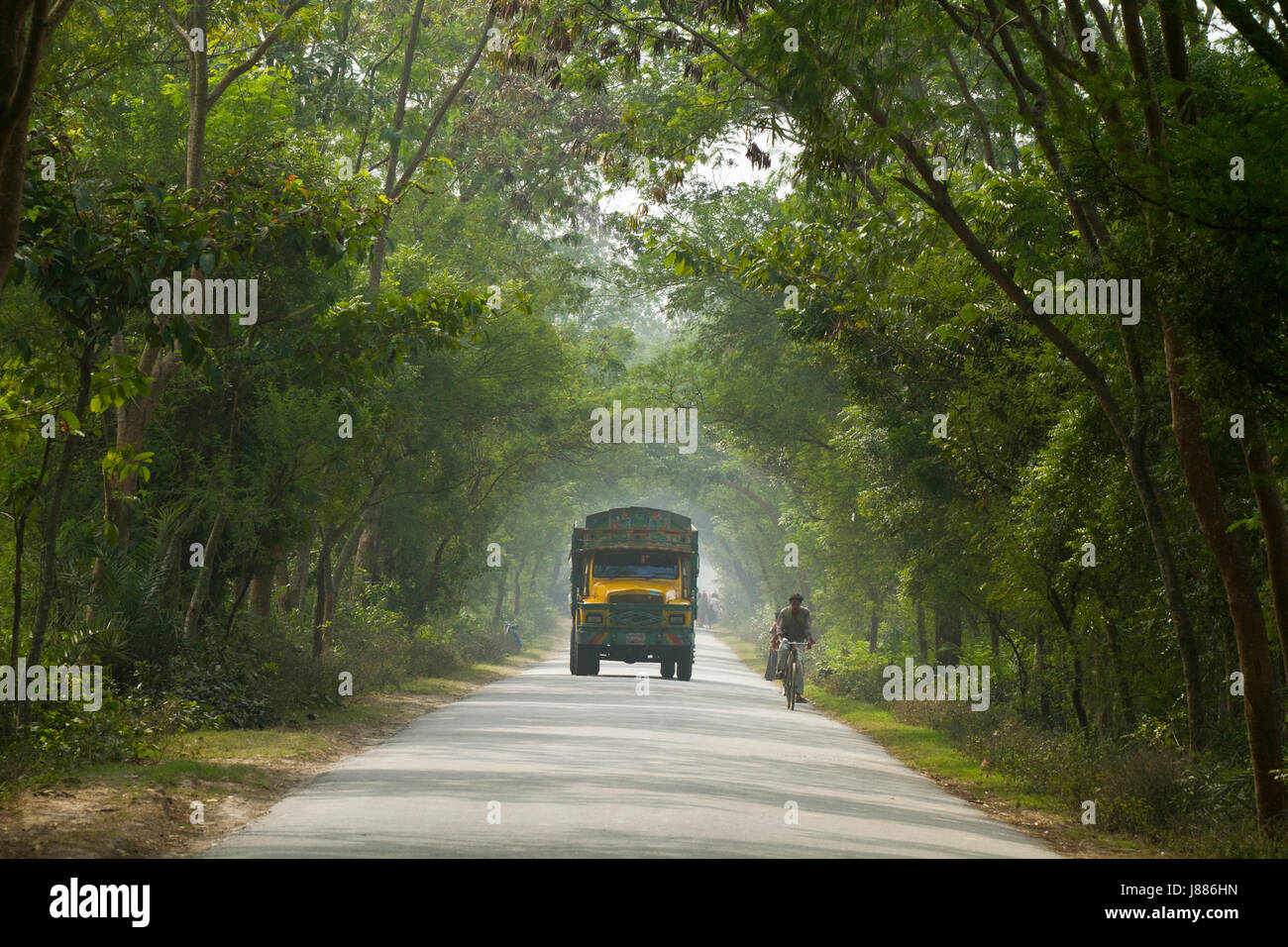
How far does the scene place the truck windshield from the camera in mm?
34875

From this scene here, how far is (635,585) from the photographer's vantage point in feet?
113

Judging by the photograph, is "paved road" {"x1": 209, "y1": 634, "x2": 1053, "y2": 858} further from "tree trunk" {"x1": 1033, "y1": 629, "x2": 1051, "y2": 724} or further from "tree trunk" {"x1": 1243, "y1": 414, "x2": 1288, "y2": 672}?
"tree trunk" {"x1": 1243, "y1": 414, "x2": 1288, "y2": 672}

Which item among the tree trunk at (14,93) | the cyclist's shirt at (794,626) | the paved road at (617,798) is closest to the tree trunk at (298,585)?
the cyclist's shirt at (794,626)

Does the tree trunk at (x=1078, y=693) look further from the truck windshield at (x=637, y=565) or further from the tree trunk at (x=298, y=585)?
the truck windshield at (x=637, y=565)

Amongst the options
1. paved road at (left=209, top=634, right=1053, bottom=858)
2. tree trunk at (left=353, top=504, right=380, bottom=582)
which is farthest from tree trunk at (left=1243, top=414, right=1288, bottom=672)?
tree trunk at (left=353, top=504, right=380, bottom=582)

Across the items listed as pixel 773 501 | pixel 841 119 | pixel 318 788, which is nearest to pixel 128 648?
pixel 318 788

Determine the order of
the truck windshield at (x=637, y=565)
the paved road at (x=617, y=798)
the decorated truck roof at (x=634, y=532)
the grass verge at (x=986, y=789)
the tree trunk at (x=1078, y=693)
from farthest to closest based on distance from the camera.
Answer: the decorated truck roof at (x=634, y=532)
the truck windshield at (x=637, y=565)
the tree trunk at (x=1078, y=693)
the grass verge at (x=986, y=789)
the paved road at (x=617, y=798)

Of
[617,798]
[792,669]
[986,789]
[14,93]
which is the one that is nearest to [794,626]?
[792,669]

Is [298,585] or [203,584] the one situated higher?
[203,584]

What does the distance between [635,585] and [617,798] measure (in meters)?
22.2

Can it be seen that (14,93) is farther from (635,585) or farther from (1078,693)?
(635,585)

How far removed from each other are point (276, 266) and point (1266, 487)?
13.1 metres

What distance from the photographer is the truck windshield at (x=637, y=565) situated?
114 ft

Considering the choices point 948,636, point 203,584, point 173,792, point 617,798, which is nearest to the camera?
point 617,798
